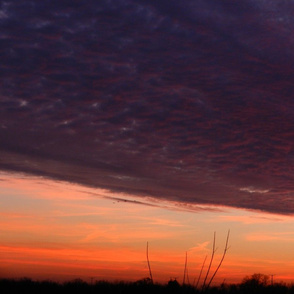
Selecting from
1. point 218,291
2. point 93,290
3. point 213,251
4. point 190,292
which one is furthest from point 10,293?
point 213,251

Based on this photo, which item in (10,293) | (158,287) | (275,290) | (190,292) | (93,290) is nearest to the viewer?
(190,292)

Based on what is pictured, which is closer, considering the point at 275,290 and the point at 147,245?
the point at 147,245

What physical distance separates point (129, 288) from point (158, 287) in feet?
6.50

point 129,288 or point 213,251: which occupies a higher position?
point 213,251

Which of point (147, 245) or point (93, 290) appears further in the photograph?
point (93, 290)

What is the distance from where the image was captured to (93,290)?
33344 mm

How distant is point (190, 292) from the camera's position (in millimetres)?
13406

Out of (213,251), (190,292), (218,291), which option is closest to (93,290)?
(218,291)

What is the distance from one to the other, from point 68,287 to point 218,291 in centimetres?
986

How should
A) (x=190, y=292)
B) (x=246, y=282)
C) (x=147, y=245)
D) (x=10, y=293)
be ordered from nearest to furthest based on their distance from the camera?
(x=147, y=245)
(x=190, y=292)
(x=10, y=293)
(x=246, y=282)

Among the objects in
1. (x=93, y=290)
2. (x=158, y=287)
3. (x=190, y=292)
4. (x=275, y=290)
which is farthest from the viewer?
(x=275, y=290)

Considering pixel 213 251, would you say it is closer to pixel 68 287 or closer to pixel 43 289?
pixel 43 289

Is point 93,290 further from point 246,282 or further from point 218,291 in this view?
point 246,282

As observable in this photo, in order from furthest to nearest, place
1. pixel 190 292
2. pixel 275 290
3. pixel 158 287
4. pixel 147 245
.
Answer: pixel 275 290, pixel 158 287, pixel 190 292, pixel 147 245
